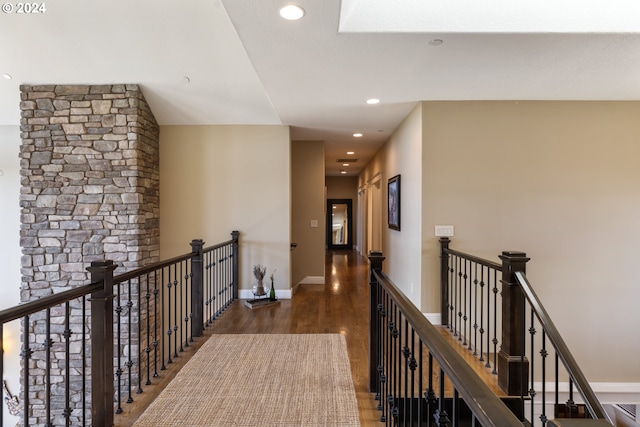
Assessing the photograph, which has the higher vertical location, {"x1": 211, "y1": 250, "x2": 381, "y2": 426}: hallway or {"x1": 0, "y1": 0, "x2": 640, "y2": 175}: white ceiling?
{"x1": 0, "y1": 0, "x2": 640, "y2": 175}: white ceiling

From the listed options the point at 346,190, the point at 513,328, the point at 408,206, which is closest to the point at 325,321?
the point at 408,206

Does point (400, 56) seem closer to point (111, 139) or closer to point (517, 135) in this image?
point (517, 135)

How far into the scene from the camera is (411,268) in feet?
14.9

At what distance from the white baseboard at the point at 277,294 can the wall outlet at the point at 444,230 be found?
2388mm

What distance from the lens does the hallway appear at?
277 cm

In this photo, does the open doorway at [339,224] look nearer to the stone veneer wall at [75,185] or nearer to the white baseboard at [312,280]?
the white baseboard at [312,280]

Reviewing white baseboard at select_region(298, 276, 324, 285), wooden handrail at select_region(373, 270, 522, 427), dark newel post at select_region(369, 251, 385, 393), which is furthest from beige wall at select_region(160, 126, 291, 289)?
wooden handrail at select_region(373, 270, 522, 427)

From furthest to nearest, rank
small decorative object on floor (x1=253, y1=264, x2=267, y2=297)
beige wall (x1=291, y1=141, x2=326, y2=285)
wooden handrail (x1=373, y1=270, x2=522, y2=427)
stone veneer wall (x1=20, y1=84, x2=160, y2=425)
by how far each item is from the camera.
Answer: beige wall (x1=291, y1=141, x2=326, y2=285) < small decorative object on floor (x1=253, y1=264, x2=267, y2=297) < stone veneer wall (x1=20, y1=84, x2=160, y2=425) < wooden handrail (x1=373, y1=270, x2=522, y2=427)

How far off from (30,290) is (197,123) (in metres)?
3.06

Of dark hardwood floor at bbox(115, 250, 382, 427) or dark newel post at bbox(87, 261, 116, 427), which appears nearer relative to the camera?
dark newel post at bbox(87, 261, 116, 427)

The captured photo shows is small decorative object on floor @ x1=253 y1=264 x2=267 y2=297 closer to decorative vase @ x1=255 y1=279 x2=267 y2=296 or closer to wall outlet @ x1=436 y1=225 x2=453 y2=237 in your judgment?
decorative vase @ x1=255 y1=279 x2=267 y2=296

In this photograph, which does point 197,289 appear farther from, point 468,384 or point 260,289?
point 468,384

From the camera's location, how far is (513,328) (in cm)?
263

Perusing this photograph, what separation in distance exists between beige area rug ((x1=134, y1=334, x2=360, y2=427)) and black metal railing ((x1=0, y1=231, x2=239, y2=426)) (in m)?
0.30
